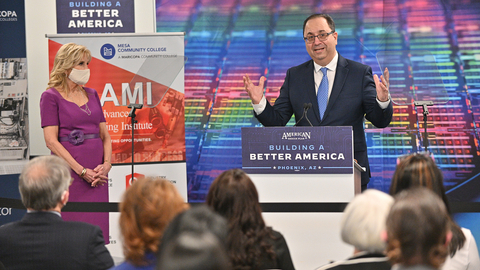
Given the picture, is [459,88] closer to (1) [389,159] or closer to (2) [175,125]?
(1) [389,159]

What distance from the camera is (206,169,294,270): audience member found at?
1834 millimetres

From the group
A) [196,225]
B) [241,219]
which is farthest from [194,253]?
[241,219]

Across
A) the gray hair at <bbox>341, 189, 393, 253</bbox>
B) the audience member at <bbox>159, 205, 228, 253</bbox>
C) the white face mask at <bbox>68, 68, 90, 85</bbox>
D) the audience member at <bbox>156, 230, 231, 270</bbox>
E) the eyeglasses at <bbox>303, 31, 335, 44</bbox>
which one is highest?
the eyeglasses at <bbox>303, 31, 335, 44</bbox>

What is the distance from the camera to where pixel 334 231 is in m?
2.88

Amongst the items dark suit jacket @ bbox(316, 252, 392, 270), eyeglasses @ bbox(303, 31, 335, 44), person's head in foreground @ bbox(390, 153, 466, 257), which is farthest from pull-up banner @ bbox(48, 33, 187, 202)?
dark suit jacket @ bbox(316, 252, 392, 270)

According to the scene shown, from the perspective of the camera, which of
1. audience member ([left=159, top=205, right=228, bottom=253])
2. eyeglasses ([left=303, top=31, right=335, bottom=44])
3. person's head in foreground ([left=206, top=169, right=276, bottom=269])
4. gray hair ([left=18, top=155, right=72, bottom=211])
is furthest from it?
eyeglasses ([left=303, top=31, right=335, bottom=44])

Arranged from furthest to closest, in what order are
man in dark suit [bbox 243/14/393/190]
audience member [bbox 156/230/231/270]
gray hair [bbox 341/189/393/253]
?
man in dark suit [bbox 243/14/393/190], gray hair [bbox 341/189/393/253], audience member [bbox 156/230/231/270]

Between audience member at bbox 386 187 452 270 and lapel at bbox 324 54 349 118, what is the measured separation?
2.35 m

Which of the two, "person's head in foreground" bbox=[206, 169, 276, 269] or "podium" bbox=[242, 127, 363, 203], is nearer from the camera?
"person's head in foreground" bbox=[206, 169, 276, 269]

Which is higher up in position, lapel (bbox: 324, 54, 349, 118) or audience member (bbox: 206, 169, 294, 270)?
lapel (bbox: 324, 54, 349, 118)

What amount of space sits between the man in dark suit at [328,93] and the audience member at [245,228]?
162 centimetres

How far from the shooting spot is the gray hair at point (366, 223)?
1.54 metres

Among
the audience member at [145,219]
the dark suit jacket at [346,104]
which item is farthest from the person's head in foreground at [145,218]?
the dark suit jacket at [346,104]

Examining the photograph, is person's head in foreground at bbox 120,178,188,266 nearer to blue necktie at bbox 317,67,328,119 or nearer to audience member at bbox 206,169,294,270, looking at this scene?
audience member at bbox 206,169,294,270
